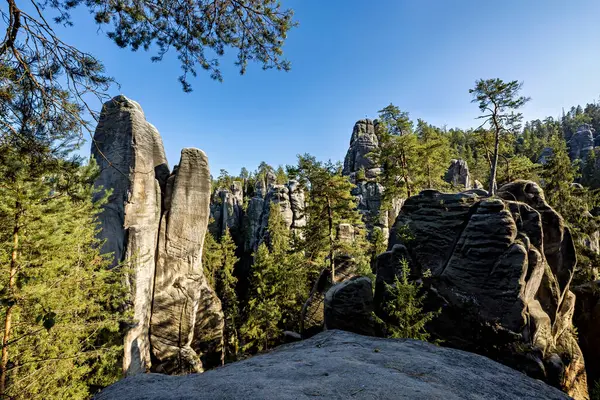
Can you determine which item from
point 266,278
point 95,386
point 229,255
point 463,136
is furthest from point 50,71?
point 463,136

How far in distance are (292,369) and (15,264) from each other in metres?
6.90

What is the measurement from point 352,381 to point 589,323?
19728 mm

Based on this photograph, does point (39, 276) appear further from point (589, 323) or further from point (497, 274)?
point (589, 323)

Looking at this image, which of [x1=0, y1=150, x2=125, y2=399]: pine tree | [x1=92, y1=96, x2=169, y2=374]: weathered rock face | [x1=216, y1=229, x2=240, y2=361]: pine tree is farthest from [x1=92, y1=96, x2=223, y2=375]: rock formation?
[x1=216, y1=229, x2=240, y2=361]: pine tree

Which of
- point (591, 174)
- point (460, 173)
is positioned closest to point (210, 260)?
point (460, 173)

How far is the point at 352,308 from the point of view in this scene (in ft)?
38.4

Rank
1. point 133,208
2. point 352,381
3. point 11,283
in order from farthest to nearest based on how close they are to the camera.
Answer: point 133,208 → point 11,283 → point 352,381

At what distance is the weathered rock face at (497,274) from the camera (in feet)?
32.2

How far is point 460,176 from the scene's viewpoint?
3969 centimetres

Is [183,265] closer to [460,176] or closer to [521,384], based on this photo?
[521,384]

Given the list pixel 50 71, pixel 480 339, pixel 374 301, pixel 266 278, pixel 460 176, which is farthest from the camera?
pixel 460 176

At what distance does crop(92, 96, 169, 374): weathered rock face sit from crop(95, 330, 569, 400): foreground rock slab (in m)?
10.8

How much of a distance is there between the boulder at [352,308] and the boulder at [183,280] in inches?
302

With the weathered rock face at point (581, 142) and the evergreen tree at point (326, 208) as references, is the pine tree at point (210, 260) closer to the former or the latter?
the evergreen tree at point (326, 208)
